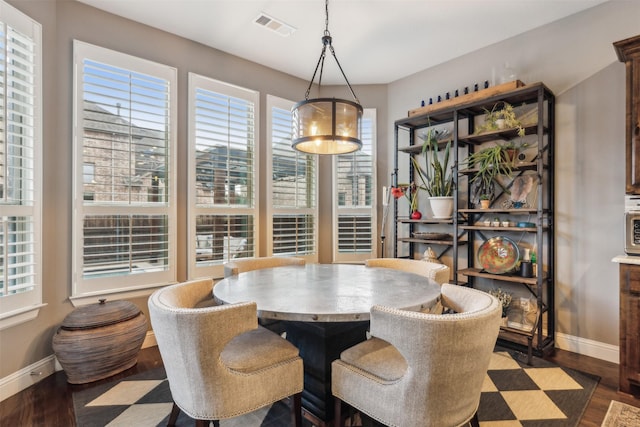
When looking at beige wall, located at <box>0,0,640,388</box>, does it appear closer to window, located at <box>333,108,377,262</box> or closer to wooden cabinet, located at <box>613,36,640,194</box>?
wooden cabinet, located at <box>613,36,640,194</box>

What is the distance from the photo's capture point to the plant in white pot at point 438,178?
11.2 ft

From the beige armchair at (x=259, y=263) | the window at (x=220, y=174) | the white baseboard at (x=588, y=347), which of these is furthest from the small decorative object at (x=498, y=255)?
the window at (x=220, y=174)

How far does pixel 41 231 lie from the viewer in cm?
244

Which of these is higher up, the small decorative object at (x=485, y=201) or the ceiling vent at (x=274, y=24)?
the ceiling vent at (x=274, y=24)

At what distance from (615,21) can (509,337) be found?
2.70 metres

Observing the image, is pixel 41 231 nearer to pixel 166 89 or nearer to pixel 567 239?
pixel 166 89

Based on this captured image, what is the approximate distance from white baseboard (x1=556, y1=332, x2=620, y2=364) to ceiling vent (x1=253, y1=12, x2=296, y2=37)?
12.1 feet

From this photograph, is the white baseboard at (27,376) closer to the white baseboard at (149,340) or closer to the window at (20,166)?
the window at (20,166)

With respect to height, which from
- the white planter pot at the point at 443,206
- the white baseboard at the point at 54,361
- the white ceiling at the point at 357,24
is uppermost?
the white ceiling at the point at 357,24

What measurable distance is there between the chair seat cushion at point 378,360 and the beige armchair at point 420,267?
2.42 ft

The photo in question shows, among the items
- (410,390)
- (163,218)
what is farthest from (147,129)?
(410,390)

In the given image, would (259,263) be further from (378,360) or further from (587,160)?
(587,160)

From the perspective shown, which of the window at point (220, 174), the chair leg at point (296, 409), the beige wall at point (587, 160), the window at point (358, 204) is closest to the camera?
the chair leg at point (296, 409)

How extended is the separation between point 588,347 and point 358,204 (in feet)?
8.55
